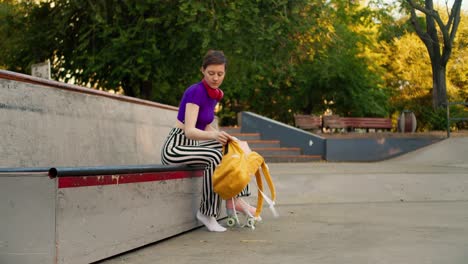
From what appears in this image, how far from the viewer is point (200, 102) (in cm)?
599

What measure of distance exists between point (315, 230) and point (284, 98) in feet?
89.6

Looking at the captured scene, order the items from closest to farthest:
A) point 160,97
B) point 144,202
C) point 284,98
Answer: point 144,202, point 160,97, point 284,98

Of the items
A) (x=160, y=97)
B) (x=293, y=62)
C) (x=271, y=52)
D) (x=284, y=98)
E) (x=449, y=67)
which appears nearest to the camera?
(x=271, y=52)

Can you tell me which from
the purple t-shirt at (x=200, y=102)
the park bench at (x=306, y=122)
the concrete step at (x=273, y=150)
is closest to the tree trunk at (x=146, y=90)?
the concrete step at (x=273, y=150)

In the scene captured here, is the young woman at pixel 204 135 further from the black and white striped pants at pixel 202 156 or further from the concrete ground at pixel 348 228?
the concrete ground at pixel 348 228

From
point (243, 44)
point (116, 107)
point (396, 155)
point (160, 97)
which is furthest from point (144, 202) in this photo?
point (160, 97)

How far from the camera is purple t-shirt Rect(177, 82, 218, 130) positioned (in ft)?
19.5

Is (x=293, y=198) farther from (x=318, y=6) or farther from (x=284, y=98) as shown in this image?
(x=284, y=98)

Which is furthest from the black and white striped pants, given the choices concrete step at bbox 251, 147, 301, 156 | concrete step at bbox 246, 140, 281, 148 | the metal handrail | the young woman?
concrete step at bbox 246, 140, 281, 148

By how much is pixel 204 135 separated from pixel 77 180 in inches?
76.2

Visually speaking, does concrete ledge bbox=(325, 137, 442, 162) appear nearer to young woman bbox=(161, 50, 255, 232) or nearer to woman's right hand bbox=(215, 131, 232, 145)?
young woman bbox=(161, 50, 255, 232)

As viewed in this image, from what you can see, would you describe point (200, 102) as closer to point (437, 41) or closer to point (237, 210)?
point (237, 210)

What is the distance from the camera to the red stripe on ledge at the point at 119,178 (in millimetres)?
3920

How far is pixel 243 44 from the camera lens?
1764 cm
